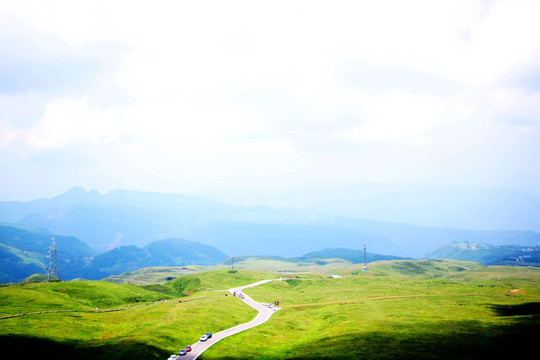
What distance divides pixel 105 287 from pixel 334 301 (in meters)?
112

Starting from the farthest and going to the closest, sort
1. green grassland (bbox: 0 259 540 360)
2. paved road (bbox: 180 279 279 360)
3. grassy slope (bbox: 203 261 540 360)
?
paved road (bbox: 180 279 279 360)
green grassland (bbox: 0 259 540 360)
grassy slope (bbox: 203 261 540 360)

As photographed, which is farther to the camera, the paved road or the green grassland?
the paved road

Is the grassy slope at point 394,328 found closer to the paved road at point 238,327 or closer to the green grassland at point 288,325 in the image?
the green grassland at point 288,325

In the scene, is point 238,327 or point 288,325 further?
point 288,325

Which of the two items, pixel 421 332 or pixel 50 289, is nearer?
pixel 421 332

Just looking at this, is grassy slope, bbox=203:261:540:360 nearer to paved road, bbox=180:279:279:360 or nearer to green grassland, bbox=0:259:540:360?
green grassland, bbox=0:259:540:360

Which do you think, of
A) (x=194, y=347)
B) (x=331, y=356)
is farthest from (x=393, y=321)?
(x=194, y=347)

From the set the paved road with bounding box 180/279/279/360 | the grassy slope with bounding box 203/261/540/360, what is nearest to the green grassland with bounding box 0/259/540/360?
the grassy slope with bounding box 203/261/540/360

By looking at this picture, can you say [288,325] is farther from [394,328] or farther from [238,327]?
[394,328]

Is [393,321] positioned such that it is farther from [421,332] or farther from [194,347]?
[194,347]

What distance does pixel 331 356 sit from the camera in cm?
7812

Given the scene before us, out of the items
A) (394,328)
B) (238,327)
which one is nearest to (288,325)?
(238,327)

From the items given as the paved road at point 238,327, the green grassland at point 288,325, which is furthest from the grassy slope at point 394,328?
the paved road at point 238,327

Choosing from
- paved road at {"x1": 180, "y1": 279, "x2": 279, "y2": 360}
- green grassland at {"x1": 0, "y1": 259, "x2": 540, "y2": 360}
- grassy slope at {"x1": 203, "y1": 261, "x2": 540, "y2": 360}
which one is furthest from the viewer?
paved road at {"x1": 180, "y1": 279, "x2": 279, "y2": 360}
